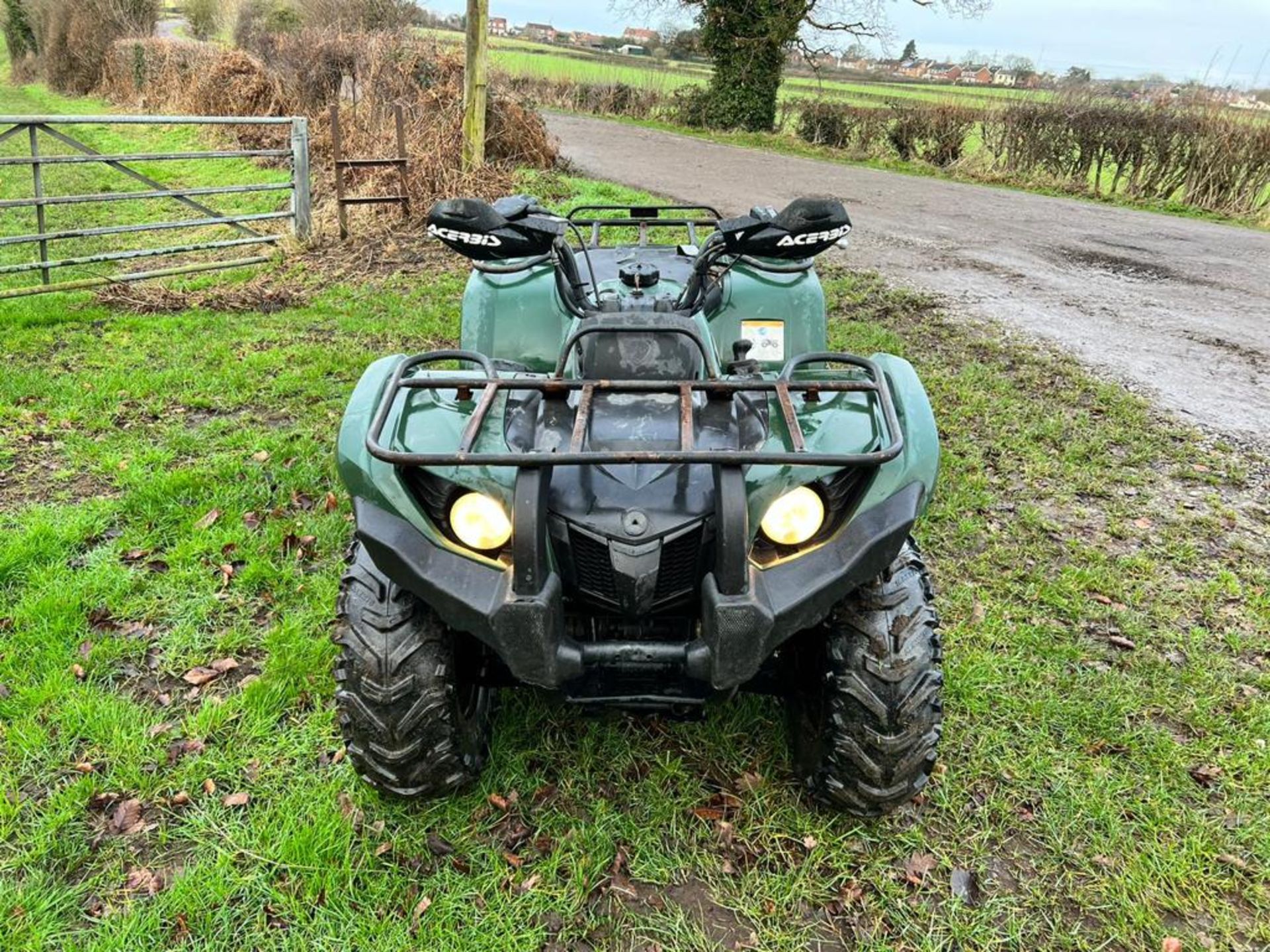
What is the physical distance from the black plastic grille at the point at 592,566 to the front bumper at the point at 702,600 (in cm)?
8

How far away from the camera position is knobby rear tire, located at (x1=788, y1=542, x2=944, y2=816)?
2.00 meters

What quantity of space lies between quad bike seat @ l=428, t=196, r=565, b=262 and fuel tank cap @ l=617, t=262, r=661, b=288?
1.11ft

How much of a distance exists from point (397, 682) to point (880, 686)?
1.12 m

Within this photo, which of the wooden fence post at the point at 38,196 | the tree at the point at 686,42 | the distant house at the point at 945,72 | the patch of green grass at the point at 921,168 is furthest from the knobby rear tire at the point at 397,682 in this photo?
the distant house at the point at 945,72

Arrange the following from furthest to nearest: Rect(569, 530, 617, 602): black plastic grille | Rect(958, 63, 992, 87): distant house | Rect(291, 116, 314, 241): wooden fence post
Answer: Rect(958, 63, 992, 87): distant house < Rect(291, 116, 314, 241): wooden fence post < Rect(569, 530, 617, 602): black plastic grille

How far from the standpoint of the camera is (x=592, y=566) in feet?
6.15

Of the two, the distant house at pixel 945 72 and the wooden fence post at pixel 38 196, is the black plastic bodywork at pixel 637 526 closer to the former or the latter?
the wooden fence post at pixel 38 196

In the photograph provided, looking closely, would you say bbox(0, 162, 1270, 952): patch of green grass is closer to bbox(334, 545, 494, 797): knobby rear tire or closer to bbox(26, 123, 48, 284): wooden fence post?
bbox(334, 545, 494, 797): knobby rear tire

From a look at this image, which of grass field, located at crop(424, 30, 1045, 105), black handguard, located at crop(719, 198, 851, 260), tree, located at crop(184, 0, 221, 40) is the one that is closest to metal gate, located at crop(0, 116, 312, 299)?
black handguard, located at crop(719, 198, 851, 260)

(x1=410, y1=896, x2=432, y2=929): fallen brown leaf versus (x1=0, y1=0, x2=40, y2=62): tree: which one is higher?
(x1=0, y1=0, x2=40, y2=62): tree

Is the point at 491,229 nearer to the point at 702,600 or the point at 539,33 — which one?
the point at 702,600

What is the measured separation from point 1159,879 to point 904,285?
6.06 m

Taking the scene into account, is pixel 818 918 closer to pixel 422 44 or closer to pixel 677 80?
pixel 422 44

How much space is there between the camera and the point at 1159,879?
216 cm
